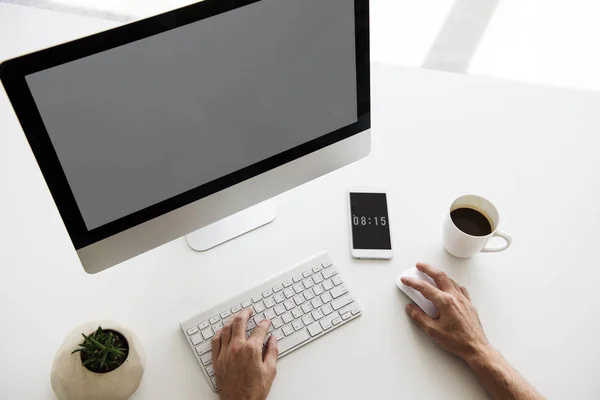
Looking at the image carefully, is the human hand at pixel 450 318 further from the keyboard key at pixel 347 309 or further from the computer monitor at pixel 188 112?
the computer monitor at pixel 188 112

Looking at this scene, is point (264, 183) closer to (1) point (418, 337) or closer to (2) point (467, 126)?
(1) point (418, 337)

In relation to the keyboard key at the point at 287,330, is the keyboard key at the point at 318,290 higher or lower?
higher

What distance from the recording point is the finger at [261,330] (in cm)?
96

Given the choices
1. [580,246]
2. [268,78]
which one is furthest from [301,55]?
[580,246]

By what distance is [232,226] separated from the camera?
3.68 ft

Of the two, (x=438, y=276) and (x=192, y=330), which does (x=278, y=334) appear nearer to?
(x=192, y=330)

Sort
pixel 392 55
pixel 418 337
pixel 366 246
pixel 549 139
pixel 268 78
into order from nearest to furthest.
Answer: pixel 268 78
pixel 418 337
pixel 366 246
pixel 549 139
pixel 392 55

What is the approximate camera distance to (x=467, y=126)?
130cm

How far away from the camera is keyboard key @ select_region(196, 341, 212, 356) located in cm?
97

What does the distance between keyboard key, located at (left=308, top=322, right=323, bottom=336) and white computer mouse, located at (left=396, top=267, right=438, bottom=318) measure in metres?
0.17

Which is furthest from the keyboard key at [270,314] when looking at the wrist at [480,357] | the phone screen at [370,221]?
the wrist at [480,357]

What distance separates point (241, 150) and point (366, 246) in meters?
0.32

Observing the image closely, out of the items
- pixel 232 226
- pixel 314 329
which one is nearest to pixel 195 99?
pixel 232 226

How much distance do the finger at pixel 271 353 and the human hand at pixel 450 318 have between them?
0.79 feet
